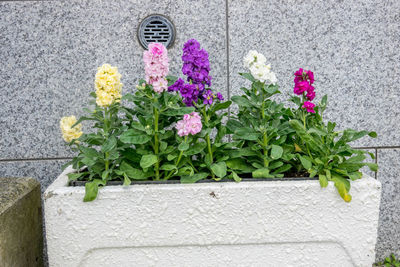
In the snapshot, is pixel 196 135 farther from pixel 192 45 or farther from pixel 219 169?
pixel 192 45

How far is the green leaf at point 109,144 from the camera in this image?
4.35 feet

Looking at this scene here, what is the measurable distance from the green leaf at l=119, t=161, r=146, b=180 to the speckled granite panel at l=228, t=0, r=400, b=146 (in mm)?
900

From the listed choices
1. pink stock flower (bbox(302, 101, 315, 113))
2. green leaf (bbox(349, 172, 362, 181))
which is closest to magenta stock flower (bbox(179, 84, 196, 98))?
pink stock flower (bbox(302, 101, 315, 113))

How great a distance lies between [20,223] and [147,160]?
629 mm

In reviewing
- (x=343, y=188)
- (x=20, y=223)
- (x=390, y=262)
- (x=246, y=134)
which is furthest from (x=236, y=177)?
(x=390, y=262)

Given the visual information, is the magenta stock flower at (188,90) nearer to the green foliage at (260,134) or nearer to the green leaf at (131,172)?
the green foliage at (260,134)

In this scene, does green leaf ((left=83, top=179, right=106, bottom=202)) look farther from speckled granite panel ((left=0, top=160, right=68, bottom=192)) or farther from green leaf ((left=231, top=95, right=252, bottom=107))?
speckled granite panel ((left=0, top=160, right=68, bottom=192))

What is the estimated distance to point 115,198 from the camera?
4.23ft

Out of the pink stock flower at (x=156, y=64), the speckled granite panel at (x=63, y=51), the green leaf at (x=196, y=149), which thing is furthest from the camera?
the speckled granite panel at (x=63, y=51)

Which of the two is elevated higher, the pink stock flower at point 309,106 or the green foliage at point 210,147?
the pink stock flower at point 309,106

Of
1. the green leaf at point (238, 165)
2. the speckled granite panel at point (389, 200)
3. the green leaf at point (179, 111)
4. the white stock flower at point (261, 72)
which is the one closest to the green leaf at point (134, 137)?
the green leaf at point (179, 111)

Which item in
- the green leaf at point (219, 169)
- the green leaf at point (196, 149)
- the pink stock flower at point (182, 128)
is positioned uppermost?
the pink stock flower at point (182, 128)

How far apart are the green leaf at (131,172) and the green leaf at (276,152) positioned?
1.61 ft

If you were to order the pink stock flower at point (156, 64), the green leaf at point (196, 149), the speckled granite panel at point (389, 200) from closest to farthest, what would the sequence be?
the pink stock flower at point (156, 64), the green leaf at point (196, 149), the speckled granite panel at point (389, 200)
